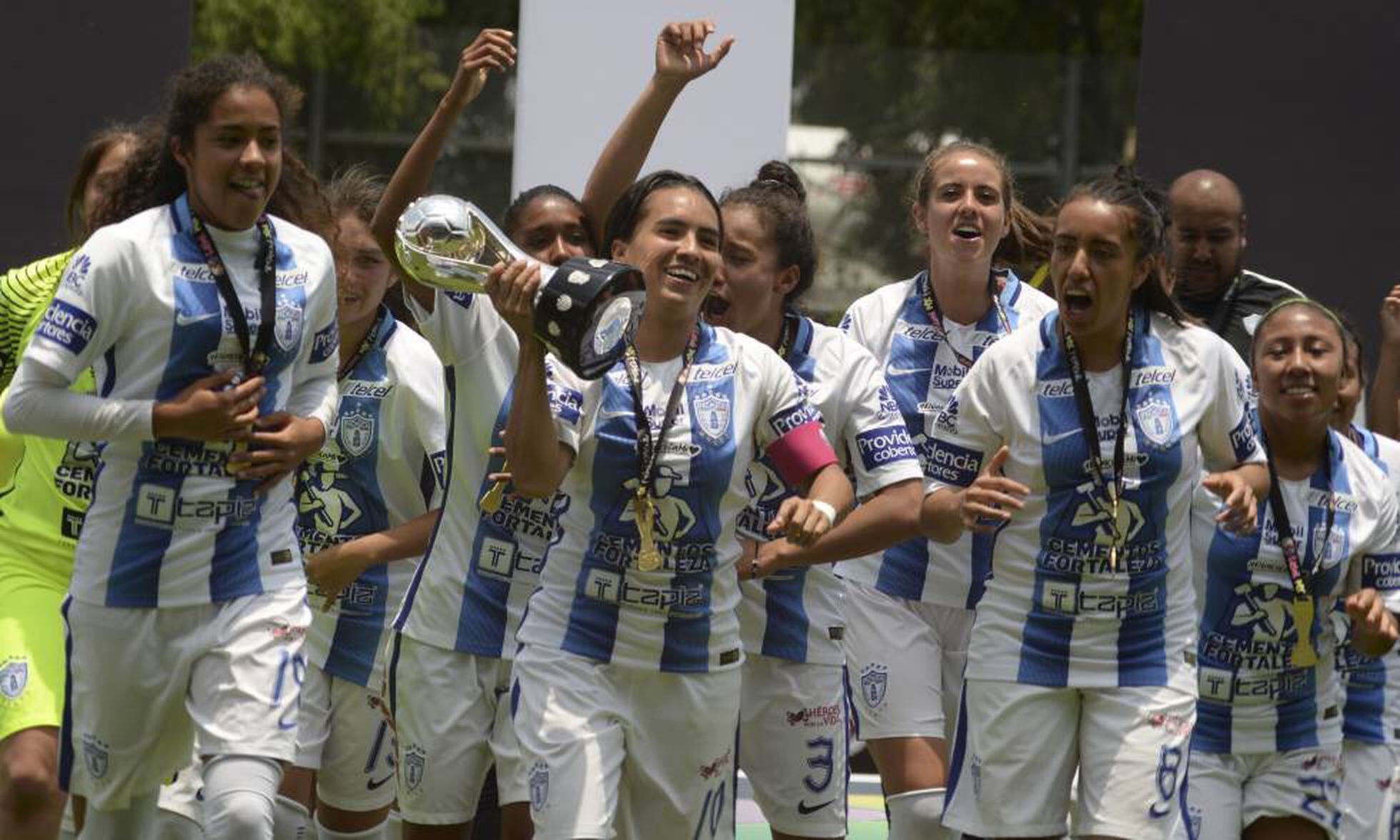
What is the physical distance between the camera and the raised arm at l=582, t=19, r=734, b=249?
6.81 metres

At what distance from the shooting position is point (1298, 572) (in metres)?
6.59

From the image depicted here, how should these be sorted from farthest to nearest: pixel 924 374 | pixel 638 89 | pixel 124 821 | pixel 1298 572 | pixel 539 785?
pixel 638 89, pixel 924 374, pixel 1298 572, pixel 124 821, pixel 539 785

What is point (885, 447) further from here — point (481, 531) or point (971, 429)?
point (481, 531)

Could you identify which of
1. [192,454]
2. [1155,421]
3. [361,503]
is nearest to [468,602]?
[361,503]

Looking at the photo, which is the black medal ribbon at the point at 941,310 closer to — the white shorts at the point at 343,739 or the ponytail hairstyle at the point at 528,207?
the ponytail hairstyle at the point at 528,207

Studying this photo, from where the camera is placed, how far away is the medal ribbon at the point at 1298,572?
6582mm

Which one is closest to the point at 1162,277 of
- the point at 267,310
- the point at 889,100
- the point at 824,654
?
the point at 824,654

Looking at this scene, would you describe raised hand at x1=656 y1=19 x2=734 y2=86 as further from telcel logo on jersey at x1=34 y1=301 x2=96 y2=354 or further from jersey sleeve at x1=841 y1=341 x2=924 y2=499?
telcel logo on jersey at x1=34 y1=301 x2=96 y2=354

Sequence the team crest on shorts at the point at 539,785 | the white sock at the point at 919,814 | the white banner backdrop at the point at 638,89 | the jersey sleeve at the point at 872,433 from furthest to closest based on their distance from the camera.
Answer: the white banner backdrop at the point at 638,89 → the white sock at the point at 919,814 → the jersey sleeve at the point at 872,433 → the team crest on shorts at the point at 539,785

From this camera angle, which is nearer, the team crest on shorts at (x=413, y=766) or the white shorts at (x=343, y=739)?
the team crest on shorts at (x=413, y=766)

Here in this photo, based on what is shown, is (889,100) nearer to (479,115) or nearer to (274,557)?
(479,115)

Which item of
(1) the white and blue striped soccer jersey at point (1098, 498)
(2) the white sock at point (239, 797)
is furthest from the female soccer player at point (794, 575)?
(2) the white sock at point (239, 797)

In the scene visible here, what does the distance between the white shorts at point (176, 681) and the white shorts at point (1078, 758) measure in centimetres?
173

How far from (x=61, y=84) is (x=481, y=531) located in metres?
3.33
